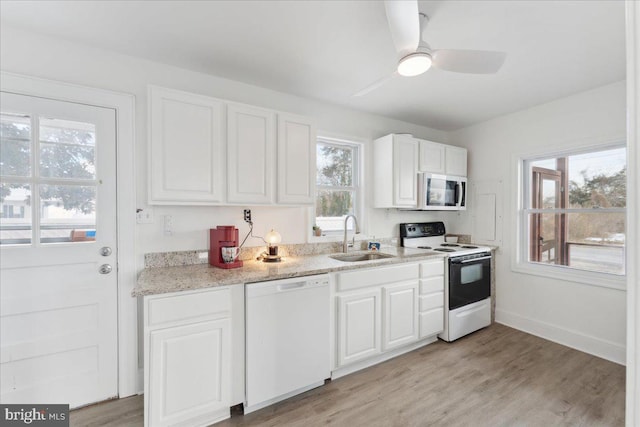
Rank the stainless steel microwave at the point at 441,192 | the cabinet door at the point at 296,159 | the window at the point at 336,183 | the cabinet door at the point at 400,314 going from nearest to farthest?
the cabinet door at the point at 296,159
the cabinet door at the point at 400,314
the window at the point at 336,183
the stainless steel microwave at the point at 441,192

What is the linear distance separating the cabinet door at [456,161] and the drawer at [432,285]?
141 centimetres

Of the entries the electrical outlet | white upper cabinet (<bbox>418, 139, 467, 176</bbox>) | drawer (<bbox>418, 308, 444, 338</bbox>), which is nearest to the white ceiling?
white upper cabinet (<bbox>418, 139, 467, 176</bbox>)

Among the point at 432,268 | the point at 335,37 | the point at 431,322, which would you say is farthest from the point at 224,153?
the point at 431,322

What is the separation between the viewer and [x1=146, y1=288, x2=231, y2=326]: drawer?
5.26ft

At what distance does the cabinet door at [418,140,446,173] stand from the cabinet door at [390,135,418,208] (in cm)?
10

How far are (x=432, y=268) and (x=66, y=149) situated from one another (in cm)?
315

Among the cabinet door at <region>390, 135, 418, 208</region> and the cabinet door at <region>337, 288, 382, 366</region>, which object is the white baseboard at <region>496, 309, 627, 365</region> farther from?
the cabinet door at <region>337, 288, 382, 366</region>

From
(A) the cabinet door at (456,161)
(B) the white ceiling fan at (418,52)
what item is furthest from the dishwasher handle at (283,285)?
(A) the cabinet door at (456,161)

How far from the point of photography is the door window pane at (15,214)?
69.2 inches

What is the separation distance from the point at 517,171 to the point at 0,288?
4.63m

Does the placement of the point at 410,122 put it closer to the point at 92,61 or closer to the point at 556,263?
the point at 556,263

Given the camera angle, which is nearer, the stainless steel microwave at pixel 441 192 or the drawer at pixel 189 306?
the drawer at pixel 189 306

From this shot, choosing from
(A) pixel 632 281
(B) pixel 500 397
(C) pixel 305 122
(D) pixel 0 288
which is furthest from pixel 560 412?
(D) pixel 0 288

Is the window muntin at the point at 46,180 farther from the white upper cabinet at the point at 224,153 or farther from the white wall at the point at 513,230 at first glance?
the white wall at the point at 513,230
